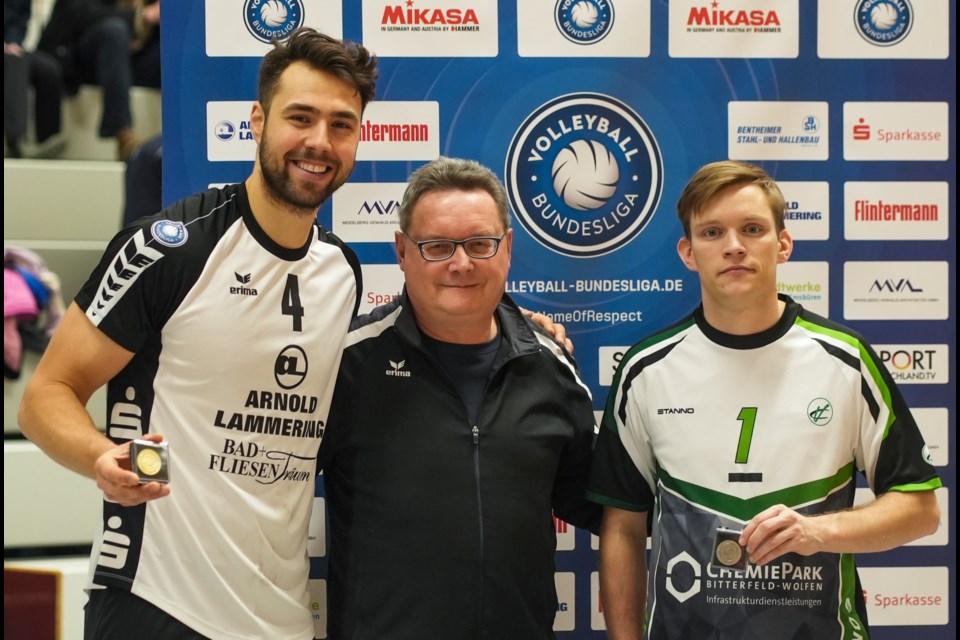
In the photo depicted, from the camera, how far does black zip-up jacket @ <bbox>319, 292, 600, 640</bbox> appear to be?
8.35ft

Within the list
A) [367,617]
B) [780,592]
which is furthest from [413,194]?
[780,592]

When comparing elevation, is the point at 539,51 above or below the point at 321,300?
above

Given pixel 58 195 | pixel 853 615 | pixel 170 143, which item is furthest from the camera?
pixel 58 195

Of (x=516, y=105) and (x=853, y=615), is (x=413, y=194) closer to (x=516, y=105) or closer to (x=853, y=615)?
(x=516, y=105)

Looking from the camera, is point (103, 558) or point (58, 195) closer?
point (103, 558)

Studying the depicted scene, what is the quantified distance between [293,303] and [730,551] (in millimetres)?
1247

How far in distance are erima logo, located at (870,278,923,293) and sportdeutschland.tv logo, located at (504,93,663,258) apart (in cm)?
80

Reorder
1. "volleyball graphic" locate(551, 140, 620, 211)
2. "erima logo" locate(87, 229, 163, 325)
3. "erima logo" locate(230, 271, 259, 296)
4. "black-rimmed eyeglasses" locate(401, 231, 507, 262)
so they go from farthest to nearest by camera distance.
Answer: "volleyball graphic" locate(551, 140, 620, 211) < "black-rimmed eyeglasses" locate(401, 231, 507, 262) < "erima logo" locate(230, 271, 259, 296) < "erima logo" locate(87, 229, 163, 325)

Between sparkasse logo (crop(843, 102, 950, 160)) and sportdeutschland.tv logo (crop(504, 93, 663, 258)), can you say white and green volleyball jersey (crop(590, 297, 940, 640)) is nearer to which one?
sportdeutschland.tv logo (crop(504, 93, 663, 258))

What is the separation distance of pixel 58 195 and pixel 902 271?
17.5ft

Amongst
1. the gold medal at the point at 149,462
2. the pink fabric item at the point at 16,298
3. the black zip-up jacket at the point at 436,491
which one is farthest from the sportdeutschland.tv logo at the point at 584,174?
the pink fabric item at the point at 16,298

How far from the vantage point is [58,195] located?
655 centimetres

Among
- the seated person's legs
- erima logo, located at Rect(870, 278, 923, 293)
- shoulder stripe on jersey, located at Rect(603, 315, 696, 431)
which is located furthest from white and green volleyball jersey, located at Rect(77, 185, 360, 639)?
the seated person's legs

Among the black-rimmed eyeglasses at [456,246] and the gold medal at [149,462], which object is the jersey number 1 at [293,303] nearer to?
the black-rimmed eyeglasses at [456,246]
